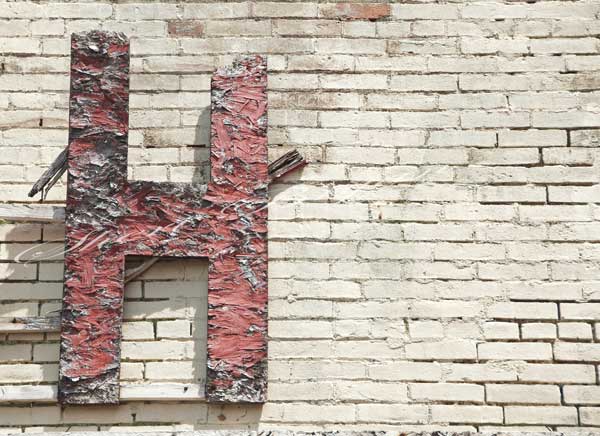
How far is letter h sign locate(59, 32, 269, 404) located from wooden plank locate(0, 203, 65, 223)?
0.28 ft

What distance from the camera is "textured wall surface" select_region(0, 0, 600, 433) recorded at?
4.10m

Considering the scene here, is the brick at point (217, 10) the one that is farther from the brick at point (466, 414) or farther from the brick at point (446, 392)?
the brick at point (466, 414)

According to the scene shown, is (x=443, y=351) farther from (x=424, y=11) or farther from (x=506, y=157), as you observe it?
(x=424, y=11)

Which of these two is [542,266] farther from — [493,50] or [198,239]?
[198,239]

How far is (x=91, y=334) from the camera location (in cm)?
400

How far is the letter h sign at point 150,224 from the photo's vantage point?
3.99 m

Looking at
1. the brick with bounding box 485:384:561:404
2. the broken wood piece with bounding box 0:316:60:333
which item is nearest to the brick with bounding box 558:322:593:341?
the brick with bounding box 485:384:561:404

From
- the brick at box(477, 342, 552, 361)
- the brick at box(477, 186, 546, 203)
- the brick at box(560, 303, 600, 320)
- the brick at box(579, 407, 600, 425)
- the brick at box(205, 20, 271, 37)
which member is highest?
the brick at box(205, 20, 271, 37)

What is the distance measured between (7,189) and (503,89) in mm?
2411

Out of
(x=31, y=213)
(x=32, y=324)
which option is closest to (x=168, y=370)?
(x=32, y=324)

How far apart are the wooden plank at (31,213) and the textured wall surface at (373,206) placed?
14 cm

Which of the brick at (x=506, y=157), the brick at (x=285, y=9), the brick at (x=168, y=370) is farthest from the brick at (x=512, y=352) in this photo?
the brick at (x=285, y=9)

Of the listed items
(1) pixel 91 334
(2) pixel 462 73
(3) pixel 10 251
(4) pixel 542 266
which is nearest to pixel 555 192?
(4) pixel 542 266

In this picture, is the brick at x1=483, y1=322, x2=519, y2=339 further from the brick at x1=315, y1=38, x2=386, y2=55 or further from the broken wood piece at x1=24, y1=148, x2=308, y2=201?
the brick at x1=315, y1=38, x2=386, y2=55
